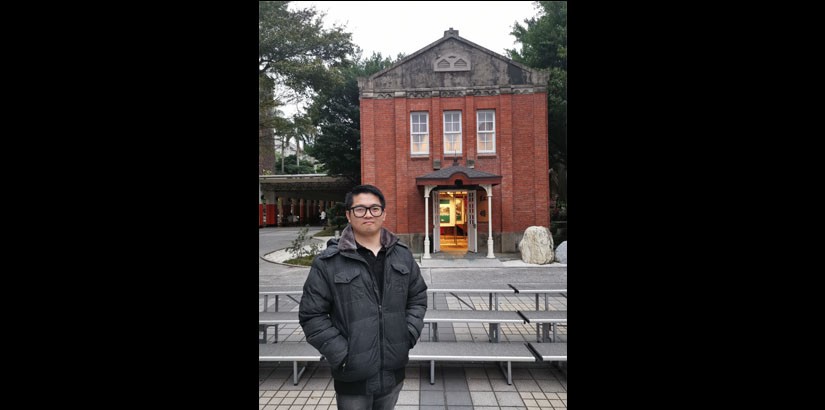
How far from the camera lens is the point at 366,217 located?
6.32ft

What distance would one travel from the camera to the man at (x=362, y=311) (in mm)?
1847

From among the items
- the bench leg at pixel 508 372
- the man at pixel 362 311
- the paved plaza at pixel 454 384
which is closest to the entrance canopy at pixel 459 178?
the paved plaza at pixel 454 384

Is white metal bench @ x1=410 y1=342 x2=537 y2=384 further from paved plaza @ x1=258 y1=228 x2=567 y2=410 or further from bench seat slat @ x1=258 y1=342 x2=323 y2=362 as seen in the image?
bench seat slat @ x1=258 y1=342 x2=323 y2=362

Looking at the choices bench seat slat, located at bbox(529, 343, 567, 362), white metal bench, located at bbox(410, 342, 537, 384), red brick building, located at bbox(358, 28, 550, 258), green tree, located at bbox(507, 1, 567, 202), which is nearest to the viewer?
bench seat slat, located at bbox(529, 343, 567, 362)

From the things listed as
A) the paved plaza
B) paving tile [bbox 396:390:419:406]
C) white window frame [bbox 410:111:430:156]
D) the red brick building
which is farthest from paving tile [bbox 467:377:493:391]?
white window frame [bbox 410:111:430:156]

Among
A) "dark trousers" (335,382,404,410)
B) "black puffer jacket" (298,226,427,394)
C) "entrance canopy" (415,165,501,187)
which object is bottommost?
"dark trousers" (335,382,404,410)

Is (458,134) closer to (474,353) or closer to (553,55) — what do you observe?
(553,55)

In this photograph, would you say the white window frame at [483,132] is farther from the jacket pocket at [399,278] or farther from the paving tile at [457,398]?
the jacket pocket at [399,278]

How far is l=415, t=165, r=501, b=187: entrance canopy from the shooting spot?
11469mm

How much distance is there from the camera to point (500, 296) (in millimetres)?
6777

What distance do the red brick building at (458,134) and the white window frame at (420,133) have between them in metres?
0.04

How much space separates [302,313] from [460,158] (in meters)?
11.2

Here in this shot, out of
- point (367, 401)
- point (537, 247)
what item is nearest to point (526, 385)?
point (367, 401)

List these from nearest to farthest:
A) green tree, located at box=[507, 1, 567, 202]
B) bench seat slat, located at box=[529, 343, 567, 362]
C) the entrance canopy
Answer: bench seat slat, located at box=[529, 343, 567, 362] → the entrance canopy → green tree, located at box=[507, 1, 567, 202]
